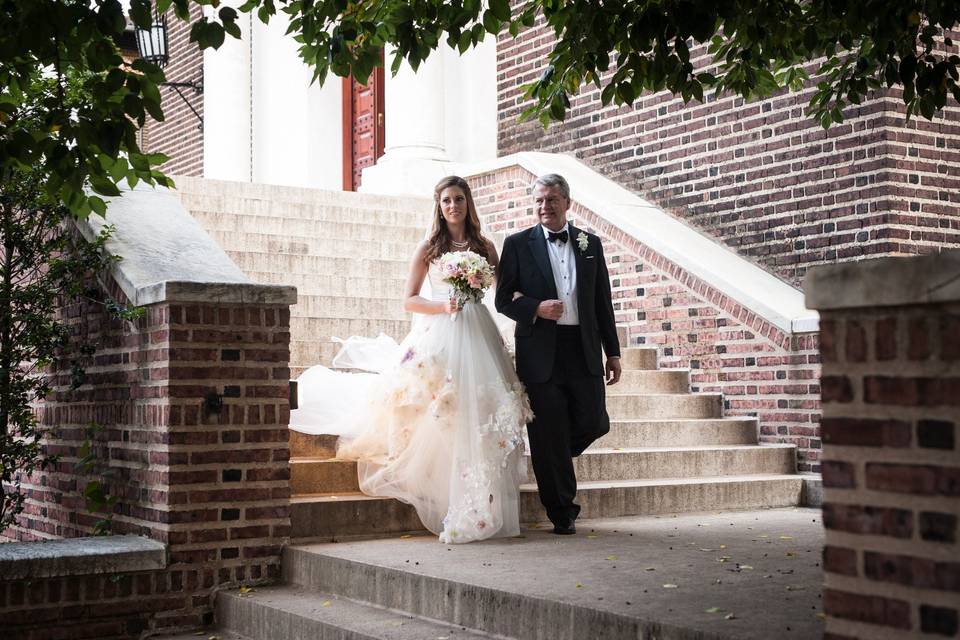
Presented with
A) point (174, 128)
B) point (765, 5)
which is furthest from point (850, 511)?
point (174, 128)

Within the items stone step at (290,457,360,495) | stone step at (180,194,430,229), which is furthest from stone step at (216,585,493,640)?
stone step at (180,194,430,229)

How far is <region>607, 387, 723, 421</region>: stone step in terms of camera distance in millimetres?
8266

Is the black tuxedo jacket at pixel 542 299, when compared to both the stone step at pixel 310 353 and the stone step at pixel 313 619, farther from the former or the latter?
the stone step at pixel 310 353

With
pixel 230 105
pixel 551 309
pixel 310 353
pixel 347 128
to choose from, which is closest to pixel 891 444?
pixel 551 309

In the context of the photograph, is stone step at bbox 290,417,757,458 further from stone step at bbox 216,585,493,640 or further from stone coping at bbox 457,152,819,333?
stone step at bbox 216,585,493,640

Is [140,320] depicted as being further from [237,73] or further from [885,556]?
[237,73]

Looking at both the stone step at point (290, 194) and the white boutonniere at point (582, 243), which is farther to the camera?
the stone step at point (290, 194)

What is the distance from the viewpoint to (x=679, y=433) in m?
8.09

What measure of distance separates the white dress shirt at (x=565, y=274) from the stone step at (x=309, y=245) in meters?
3.59

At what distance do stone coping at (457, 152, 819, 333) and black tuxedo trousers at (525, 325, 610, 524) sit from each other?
217cm

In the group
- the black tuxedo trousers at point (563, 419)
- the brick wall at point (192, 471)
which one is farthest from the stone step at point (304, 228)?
the black tuxedo trousers at point (563, 419)

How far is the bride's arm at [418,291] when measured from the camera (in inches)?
253

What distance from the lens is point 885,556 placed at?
2.83m

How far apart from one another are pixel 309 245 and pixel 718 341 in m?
3.39
